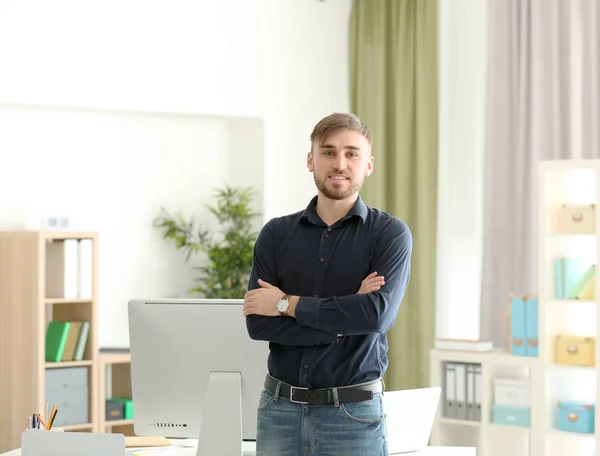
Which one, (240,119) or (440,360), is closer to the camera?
(440,360)

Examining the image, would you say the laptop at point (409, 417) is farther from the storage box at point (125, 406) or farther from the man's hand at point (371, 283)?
the storage box at point (125, 406)

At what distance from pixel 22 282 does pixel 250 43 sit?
6.75ft

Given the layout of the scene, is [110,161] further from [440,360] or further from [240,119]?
[440,360]

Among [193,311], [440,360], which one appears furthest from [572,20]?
[193,311]

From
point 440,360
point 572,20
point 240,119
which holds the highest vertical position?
point 572,20

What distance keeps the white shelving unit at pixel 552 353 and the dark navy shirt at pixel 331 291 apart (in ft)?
7.93

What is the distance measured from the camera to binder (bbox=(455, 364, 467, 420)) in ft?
16.9

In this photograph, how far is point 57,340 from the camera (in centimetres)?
514

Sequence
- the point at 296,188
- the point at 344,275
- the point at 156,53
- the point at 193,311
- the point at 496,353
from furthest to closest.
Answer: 1. the point at 296,188
2. the point at 156,53
3. the point at 496,353
4. the point at 193,311
5. the point at 344,275

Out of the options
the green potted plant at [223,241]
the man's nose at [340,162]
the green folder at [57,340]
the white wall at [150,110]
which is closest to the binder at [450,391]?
the green potted plant at [223,241]

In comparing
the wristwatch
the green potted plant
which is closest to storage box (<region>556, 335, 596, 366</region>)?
the green potted plant

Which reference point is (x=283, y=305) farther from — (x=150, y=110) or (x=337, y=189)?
(x=150, y=110)

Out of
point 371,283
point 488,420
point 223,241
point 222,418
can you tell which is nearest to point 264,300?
point 371,283

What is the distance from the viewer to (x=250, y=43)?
19.7 feet
